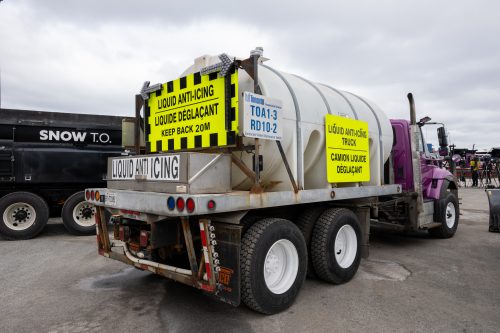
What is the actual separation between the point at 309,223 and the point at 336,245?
0.54 m

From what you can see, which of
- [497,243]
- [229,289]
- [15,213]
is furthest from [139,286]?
[497,243]

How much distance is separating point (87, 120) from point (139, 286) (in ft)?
18.1

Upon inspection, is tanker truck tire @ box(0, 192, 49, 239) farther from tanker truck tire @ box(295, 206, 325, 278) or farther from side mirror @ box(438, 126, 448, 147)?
side mirror @ box(438, 126, 448, 147)

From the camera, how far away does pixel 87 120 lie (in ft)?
28.4

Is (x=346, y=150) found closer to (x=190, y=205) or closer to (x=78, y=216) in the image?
(x=190, y=205)

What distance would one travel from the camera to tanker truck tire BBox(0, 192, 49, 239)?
7336 millimetres

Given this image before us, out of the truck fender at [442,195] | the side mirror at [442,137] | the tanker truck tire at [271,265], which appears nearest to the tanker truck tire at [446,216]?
the truck fender at [442,195]

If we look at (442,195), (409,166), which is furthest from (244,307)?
(442,195)

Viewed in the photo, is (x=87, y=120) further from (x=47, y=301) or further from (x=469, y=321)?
(x=469, y=321)

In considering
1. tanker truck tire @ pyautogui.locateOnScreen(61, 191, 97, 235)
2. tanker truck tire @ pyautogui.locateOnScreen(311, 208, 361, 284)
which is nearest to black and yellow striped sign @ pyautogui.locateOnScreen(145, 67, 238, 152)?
tanker truck tire @ pyautogui.locateOnScreen(311, 208, 361, 284)

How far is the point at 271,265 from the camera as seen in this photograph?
372 cm

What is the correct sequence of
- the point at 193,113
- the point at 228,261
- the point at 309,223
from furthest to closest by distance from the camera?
the point at 309,223, the point at 193,113, the point at 228,261

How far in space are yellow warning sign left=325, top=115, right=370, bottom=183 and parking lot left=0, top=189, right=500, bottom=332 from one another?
1.39 meters

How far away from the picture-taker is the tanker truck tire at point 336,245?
→ 437 centimetres
